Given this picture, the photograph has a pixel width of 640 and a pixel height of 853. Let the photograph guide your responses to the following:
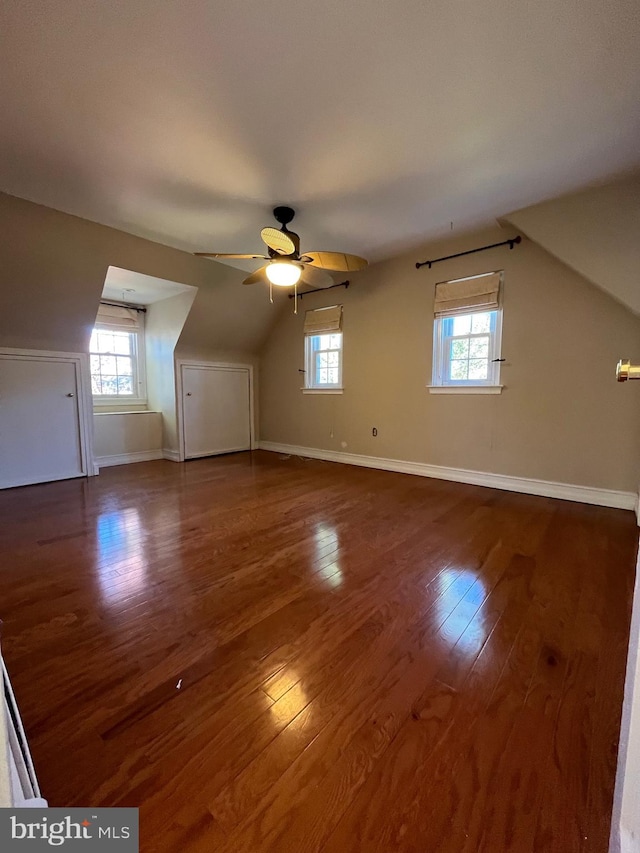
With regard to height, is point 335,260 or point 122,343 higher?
point 335,260

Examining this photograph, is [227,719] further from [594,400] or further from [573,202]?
[573,202]

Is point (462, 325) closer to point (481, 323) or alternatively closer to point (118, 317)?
point (481, 323)

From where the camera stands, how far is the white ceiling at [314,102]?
1.50 meters

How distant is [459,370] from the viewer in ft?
12.7

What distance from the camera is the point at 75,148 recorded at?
2.24m

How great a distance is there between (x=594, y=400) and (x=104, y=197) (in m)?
4.42

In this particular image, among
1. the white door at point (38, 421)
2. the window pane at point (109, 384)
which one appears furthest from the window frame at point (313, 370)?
the white door at point (38, 421)

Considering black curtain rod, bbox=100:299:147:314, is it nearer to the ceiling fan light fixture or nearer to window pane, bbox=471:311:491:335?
the ceiling fan light fixture

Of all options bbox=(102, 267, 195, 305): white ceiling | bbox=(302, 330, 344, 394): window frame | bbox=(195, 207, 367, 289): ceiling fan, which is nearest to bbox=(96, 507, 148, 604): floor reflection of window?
bbox=(195, 207, 367, 289): ceiling fan

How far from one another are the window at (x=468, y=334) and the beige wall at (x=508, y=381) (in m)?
0.11

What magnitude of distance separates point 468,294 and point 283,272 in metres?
1.92

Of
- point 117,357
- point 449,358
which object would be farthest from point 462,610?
point 117,357

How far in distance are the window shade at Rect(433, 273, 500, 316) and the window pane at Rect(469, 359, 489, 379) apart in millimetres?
527

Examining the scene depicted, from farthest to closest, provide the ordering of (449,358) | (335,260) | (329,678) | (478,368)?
(449,358) → (478,368) → (335,260) → (329,678)
